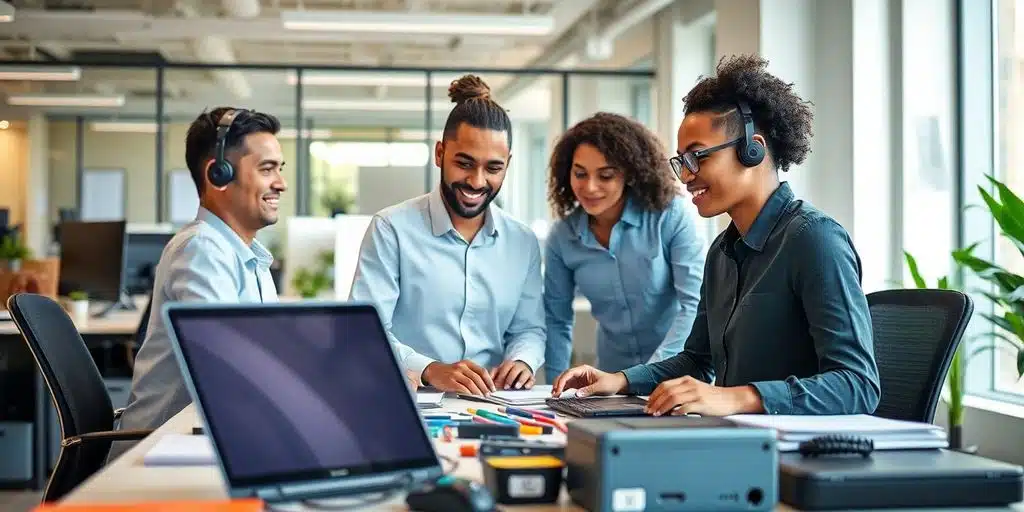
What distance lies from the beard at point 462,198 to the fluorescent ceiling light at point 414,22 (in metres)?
5.62

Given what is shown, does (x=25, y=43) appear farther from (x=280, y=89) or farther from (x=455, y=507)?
(x=455, y=507)

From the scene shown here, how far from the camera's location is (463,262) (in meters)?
2.90

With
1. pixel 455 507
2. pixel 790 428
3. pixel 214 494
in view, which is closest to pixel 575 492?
pixel 455 507

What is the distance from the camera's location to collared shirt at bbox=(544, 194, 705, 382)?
3.08m

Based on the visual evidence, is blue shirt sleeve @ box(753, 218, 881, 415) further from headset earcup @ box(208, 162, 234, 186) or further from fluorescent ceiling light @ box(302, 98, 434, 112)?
fluorescent ceiling light @ box(302, 98, 434, 112)

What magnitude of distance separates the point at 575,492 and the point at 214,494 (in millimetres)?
470

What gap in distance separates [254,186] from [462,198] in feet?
1.71

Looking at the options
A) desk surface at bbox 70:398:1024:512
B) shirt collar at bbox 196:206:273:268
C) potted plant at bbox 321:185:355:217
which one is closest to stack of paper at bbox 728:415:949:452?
desk surface at bbox 70:398:1024:512

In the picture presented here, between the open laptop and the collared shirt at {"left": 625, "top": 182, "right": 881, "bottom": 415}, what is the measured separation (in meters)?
0.72

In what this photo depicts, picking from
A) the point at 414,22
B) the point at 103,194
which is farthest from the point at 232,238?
the point at 103,194

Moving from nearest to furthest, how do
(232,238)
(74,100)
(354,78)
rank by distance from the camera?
(232,238) < (354,78) < (74,100)

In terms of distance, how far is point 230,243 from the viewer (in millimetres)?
2562

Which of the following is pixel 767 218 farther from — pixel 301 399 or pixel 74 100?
pixel 74 100

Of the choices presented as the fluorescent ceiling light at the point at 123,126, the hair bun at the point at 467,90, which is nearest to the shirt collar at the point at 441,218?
the hair bun at the point at 467,90
